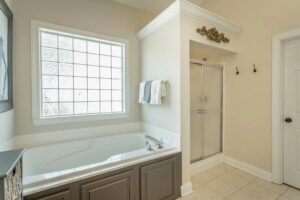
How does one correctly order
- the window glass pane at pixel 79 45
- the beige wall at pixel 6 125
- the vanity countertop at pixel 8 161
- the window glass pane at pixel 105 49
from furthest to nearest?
the window glass pane at pixel 105 49
the window glass pane at pixel 79 45
the beige wall at pixel 6 125
the vanity countertop at pixel 8 161

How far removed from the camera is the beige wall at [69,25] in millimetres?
2002

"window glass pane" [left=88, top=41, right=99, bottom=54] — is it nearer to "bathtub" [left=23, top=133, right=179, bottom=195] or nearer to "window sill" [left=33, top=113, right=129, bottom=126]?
"window sill" [left=33, top=113, right=129, bottom=126]

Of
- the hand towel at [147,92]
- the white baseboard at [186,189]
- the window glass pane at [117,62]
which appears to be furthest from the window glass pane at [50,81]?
the white baseboard at [186,189]

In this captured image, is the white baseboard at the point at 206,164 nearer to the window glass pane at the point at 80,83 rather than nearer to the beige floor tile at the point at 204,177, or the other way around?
the beige floor tile at the point at 204,177

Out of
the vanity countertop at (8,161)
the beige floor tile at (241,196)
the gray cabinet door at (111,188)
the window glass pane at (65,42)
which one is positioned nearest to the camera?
the vanity countertop at (8,161)

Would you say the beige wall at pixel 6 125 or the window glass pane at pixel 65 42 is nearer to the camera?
the beige wall at pixel 6 125

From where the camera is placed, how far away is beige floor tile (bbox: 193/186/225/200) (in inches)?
76.8

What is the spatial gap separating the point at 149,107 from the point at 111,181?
139 cm

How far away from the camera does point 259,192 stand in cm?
205

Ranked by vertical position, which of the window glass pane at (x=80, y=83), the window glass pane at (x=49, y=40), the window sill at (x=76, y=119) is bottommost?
the window sill at (x=76, y=119)

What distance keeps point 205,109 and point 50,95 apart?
2494 millimetres

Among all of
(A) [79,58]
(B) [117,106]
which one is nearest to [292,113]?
(B) [117,106]

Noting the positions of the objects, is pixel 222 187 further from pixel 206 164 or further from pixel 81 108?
pixel 81 108

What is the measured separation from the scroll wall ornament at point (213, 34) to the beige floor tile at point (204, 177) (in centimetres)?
207
